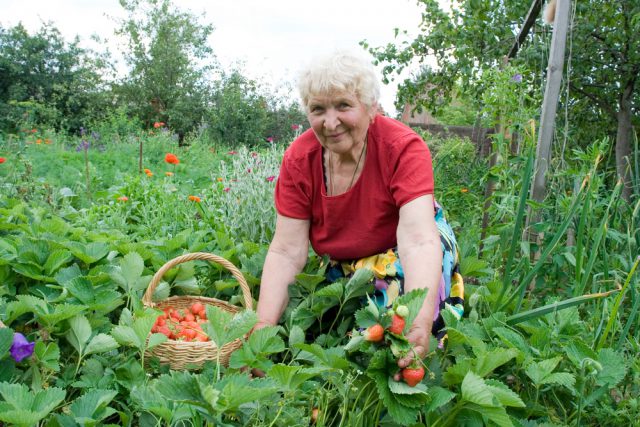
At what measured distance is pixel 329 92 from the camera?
174 centimetres

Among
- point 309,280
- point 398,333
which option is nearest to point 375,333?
point 398,333

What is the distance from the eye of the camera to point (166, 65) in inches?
552

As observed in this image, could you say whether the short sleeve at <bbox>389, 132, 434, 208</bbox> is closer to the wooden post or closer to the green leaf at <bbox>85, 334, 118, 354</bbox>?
the wooden post

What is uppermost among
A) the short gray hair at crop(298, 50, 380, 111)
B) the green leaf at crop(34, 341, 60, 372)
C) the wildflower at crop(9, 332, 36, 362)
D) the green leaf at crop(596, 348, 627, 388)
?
the short gray hair at crop(298, 50, 380, 111)

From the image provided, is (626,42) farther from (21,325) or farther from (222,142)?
(222,142)

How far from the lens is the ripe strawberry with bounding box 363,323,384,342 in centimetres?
115

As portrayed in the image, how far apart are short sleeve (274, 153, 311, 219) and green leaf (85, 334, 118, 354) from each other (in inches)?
31.4

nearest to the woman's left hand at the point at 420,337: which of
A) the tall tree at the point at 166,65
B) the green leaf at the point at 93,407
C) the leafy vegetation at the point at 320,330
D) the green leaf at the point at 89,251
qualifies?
the leafy vegetation at the point at 320,330

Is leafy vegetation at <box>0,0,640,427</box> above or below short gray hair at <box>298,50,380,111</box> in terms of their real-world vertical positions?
below

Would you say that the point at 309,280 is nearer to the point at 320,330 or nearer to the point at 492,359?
the point at 320,330

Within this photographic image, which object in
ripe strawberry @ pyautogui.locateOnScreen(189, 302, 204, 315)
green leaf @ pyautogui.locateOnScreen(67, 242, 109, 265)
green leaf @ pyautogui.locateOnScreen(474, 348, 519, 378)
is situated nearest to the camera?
green leaf @ pyautogui.locateOnScreen(474, 348, 519, 378)

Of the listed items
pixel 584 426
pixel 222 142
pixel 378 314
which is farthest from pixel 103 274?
pixel 222 142

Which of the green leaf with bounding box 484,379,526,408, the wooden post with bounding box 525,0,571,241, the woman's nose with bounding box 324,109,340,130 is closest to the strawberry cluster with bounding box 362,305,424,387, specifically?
the green leaf with bounding box 484,379,526,408

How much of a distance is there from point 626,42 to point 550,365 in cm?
376
